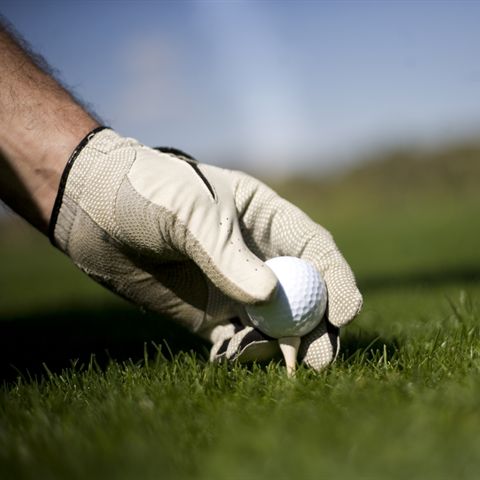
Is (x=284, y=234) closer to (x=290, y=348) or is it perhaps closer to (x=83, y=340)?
(x=290, y=348)

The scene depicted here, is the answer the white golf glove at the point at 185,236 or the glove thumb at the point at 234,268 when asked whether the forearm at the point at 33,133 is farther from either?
the glove thumb at the point at 234,268

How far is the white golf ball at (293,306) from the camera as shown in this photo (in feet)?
8.73

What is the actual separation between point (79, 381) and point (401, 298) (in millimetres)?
3316

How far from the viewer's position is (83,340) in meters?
4.57

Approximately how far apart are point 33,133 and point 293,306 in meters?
1.37

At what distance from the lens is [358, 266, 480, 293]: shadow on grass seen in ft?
22.1

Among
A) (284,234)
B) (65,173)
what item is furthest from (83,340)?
(284,234)

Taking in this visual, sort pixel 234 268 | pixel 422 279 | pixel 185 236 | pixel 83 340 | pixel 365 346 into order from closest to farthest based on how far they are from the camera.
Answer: pixel 234 268, pixel 185 236, pixel 365 346, pixel 83 340, pixel 422 279

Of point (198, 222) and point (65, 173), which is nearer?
point (198, 222)

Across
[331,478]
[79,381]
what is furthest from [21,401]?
[331,478]

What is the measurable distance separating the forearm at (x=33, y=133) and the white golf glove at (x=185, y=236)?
0.08 m

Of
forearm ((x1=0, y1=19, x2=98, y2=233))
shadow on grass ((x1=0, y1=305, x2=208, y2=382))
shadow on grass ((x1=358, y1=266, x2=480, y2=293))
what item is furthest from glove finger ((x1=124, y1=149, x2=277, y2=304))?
shadow on grass ((x1=358, y1=266, x2=480, y2=293))

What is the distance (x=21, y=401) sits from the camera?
2465 mm

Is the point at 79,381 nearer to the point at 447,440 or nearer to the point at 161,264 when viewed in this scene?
the point at 161,264
